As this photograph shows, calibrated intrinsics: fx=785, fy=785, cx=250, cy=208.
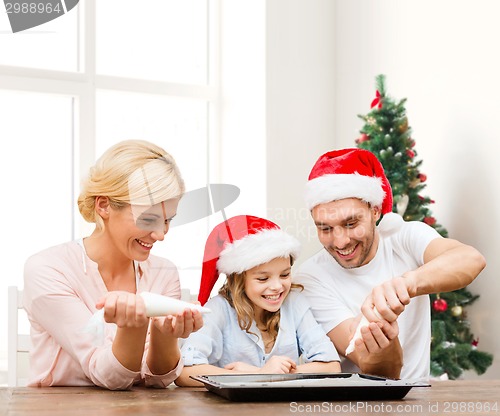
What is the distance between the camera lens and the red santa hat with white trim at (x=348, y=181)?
7.25 feet

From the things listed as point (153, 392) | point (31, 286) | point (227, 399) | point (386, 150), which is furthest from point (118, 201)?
point (386, 150)

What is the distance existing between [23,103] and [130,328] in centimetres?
265

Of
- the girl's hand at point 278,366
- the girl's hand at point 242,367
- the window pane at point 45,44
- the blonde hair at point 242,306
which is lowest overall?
the girl's hand at point 242,367

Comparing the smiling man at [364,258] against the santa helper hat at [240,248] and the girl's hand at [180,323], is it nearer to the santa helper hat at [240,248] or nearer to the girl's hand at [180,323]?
the santa helper hat at [240,248]

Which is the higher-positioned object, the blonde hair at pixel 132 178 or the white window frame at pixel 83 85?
the white window frame at pixel 83 85

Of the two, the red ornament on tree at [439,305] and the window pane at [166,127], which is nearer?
the red ornament on tree at [439,305]

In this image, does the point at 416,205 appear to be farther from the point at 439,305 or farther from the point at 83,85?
the point at 83,85

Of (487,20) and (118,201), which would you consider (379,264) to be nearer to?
(118,201)

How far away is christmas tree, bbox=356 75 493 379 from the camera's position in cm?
311

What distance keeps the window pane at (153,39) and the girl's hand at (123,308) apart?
2.84m

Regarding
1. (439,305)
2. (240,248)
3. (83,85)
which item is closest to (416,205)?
(439,305)

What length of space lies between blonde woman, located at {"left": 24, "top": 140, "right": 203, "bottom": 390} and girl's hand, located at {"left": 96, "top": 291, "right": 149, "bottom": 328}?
0.08 meters

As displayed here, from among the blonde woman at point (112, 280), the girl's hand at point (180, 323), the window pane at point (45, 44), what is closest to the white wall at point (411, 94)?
the window pane at point (45, 44)

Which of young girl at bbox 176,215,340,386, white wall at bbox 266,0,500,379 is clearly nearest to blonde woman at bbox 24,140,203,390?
young girl at bbox 176,215,340,386
